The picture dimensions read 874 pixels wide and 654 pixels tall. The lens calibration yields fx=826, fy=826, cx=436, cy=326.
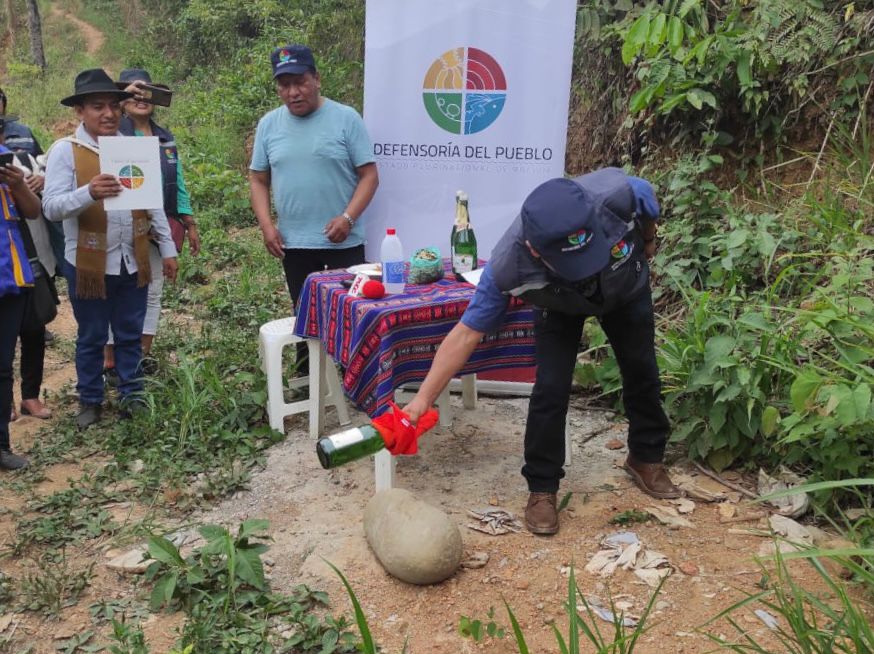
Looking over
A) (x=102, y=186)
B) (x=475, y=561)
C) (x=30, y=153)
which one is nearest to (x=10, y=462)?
(x=102, y=186)

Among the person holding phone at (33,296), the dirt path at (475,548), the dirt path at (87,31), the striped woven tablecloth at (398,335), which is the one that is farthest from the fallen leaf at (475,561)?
the dirt path at (87,31)

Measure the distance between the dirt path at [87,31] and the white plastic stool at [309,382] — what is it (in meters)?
21.2

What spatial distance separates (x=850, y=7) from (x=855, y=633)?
388 cm

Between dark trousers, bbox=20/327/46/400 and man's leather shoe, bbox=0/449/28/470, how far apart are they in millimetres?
748

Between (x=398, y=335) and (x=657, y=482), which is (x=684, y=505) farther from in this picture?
(x=398, y=335)

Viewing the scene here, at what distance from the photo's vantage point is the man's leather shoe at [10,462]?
4082mm

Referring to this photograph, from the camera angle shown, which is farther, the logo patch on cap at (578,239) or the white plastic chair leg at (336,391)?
the white plastic chair leg at (336,391)

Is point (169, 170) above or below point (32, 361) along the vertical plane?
above

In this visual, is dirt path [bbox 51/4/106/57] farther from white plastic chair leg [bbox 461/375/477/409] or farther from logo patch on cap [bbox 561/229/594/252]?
logo patch on cap [bbox 561/229/594/252]

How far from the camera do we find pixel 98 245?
434 centimetres

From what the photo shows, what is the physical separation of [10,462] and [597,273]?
10.1ft

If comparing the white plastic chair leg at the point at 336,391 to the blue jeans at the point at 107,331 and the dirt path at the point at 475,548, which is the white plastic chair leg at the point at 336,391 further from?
the blue jeans at the point at 107,331

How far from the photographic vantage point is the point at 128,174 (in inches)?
167

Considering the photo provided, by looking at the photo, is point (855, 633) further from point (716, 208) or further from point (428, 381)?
point (716, 208)
